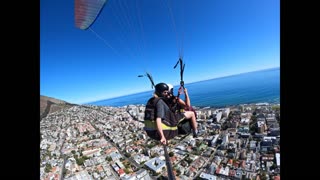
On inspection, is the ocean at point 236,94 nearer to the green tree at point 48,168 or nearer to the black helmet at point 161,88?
the black helmet at point 161,88

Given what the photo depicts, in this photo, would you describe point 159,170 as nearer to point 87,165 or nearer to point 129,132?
point 87,165

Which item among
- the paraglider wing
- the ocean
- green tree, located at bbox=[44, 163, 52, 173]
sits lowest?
green tree, located at bbox=[44, 163, 52, 173]

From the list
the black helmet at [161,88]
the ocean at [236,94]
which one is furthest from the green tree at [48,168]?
the black helmet at [161,88]

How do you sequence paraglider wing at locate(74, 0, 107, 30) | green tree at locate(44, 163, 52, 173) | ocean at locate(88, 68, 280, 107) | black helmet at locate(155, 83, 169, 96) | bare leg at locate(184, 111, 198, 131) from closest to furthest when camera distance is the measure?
1. paraglider wing at locate(74, 0, 107, 30)
2. black helmet at locate(155, 83, 169, 96)
3. bare leg at locate(184, 111, 198, 131)
4. green tree at locate(44, 163, 52, 173)
5. ocean at locate(88, 68, 280, 107)

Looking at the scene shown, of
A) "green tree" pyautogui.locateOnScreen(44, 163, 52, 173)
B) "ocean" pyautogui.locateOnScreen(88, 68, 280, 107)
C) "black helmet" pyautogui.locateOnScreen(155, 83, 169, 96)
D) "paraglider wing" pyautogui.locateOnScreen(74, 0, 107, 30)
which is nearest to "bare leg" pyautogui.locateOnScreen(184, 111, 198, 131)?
"black helmet" pyautogui.locateOnScreen(155, 83, 169, 96)

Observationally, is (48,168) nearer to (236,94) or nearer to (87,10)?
(87,10)

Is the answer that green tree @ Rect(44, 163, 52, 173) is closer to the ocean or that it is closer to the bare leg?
the ocean

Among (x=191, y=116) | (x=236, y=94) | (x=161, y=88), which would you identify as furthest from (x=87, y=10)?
(x=236, y=94)
